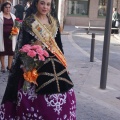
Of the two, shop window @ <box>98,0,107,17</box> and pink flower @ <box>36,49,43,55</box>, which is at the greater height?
pink flower @ <box>36,49,43,55</box>

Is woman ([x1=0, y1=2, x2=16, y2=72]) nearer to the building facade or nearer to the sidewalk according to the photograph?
the sidewalk

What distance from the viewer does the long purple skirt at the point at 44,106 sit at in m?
3.70

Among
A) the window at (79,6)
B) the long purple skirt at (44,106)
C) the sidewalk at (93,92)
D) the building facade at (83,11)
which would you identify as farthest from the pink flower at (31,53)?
the window at (79,6)

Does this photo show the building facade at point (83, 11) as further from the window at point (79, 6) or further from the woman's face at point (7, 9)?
the woman's face at point (7, 9)

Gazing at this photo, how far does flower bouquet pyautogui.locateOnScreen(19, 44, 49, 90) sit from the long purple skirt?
0.17 m

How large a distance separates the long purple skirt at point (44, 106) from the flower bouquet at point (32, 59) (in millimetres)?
167

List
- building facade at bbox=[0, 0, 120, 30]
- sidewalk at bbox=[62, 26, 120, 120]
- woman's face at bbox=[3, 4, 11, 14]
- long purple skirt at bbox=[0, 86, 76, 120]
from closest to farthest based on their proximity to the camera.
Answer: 1. long purple skirt at bbox=[0, 86, 76, 120]
2. sidewalk at bbox=[62, 26, 120, 120]
3. woman's face at bbox=[3, 4, 11, 14]
4. building facade at bbox=[0, 0, 120, 30]

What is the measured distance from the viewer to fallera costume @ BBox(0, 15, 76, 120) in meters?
3.70

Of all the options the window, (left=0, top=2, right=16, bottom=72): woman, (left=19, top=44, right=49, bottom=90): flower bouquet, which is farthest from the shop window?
(left=19, top=44, right=49, bottom=90): flower bouquet

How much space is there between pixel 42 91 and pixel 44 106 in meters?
0.16

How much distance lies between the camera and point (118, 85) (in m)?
7.59

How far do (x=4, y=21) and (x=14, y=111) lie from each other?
4138mm

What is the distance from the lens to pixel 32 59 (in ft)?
11.8

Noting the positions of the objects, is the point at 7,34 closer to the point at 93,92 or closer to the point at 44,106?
the point at 93,92
